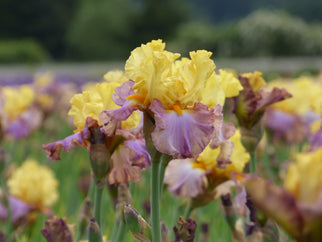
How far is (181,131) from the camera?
675 millimetres

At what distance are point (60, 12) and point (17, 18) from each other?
3146 mm

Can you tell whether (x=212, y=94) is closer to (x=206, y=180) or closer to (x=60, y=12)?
(x=206, y=180)

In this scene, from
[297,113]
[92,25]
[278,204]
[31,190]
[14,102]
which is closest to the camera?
[278,204]

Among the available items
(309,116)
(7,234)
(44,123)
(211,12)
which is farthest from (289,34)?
(211,12)

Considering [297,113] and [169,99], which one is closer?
[169,99]

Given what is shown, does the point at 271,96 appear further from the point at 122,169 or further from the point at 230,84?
the point at 122,169

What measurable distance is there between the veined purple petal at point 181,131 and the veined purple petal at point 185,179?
0.29 m

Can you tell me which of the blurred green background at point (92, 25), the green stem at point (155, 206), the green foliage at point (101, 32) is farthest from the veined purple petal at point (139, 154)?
the green foliage at point (101, 32)

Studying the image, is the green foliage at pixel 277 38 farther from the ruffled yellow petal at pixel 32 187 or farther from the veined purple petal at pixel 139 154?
the veined purple petal at pixel 139 154

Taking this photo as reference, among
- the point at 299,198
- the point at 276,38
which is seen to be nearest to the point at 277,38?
the point at 276,38

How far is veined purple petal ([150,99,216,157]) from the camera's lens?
663mm

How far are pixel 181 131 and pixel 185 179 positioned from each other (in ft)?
1.12

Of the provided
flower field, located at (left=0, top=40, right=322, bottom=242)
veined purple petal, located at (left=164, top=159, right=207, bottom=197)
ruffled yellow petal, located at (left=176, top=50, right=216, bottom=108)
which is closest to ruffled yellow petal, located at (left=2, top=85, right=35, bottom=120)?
flower field, located at (left=0, top=40, right=322, bottom=242)

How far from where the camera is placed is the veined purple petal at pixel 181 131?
0.66 metres
